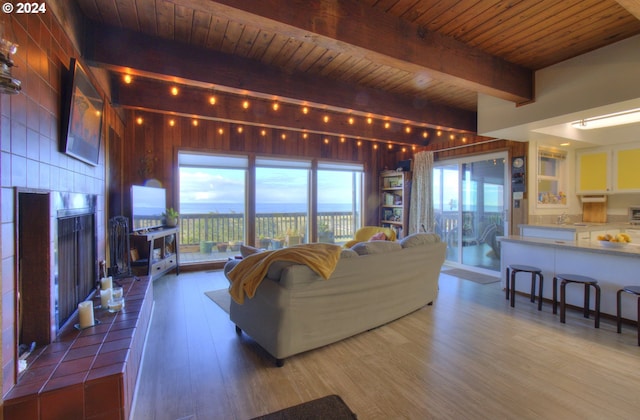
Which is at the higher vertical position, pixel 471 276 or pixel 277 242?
pixel 277 242

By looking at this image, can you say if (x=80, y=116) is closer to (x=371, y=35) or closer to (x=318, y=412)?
(x=371, y=35)

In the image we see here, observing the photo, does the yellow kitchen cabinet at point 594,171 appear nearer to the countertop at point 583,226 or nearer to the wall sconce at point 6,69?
the countertop at point 583,226

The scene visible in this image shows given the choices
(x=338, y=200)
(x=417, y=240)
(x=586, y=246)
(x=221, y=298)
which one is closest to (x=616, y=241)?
(x=586, y=246)

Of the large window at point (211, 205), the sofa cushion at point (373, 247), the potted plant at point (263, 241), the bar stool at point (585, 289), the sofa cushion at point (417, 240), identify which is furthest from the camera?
the potted plant at point (263, 241)

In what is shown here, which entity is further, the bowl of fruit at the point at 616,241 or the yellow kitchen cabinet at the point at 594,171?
the yellow kitchen cabinet at the point at 594,171

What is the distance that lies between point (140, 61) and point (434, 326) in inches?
145

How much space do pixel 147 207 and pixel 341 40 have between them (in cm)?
357

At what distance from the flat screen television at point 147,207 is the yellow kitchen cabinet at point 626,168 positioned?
7023mm

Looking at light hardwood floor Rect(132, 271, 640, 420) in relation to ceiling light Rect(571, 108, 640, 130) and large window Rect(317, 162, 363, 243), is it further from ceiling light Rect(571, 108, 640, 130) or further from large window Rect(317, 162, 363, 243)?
large window Rect(317, 162, 363, 243)

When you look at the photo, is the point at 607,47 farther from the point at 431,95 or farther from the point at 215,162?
the point at 215,162

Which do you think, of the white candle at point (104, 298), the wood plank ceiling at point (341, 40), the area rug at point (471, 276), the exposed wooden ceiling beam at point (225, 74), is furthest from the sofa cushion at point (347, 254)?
the area rug at point (471, 276)

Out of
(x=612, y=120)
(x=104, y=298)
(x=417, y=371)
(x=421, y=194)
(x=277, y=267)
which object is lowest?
(x=417, y=371)

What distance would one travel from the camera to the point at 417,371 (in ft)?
7.00

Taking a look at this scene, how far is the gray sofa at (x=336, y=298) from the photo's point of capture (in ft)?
7.13
